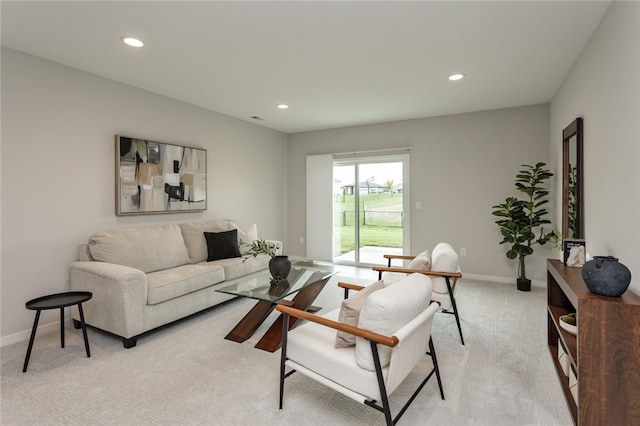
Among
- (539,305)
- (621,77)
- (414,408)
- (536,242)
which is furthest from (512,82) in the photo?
(414,408)

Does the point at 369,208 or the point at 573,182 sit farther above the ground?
the point at 573,182

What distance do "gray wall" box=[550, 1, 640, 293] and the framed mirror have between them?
95 millimetres

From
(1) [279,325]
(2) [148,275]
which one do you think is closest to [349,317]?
(1) [279,325]

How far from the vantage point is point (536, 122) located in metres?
4.59

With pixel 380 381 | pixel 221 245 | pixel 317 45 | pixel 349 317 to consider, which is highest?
pixel 317 45

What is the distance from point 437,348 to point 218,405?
1.77m

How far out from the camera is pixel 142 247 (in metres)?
3.49

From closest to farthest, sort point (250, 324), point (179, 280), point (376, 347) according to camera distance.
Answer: point (376, 347) → point (250, 324) → point (179, 280)

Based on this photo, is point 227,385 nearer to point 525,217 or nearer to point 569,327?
point 569,327

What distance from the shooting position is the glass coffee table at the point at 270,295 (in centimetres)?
278

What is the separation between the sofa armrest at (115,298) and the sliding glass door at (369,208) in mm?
3915

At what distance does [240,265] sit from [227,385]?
72.8 inches

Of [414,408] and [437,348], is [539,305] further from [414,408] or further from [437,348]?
[414,408]

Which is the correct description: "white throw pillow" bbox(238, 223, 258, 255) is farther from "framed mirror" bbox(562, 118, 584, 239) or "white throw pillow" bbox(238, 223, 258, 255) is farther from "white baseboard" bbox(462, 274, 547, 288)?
"framed mirror" bbox(562, 118, 584, 239)
